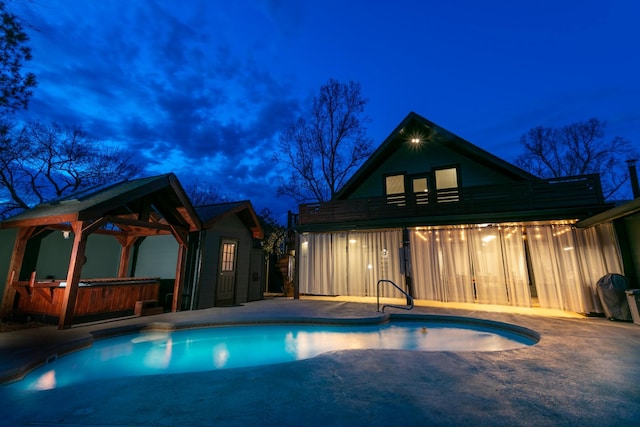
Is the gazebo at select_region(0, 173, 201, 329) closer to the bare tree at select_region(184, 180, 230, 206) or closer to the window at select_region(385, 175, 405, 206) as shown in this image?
the window at select_region(385, 175, 405, 206)

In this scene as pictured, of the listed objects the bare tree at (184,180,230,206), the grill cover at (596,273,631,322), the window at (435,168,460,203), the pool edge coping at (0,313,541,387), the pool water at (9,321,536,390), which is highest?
the bare tree at (184,180,230,206)

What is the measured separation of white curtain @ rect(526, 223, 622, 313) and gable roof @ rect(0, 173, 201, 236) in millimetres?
10969

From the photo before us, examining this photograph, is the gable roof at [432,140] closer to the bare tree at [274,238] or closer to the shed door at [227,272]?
the shed door at [227,272]

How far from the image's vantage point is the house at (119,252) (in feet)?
20.9

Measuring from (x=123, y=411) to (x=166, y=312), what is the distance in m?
6.77

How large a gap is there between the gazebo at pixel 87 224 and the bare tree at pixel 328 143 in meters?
11.4

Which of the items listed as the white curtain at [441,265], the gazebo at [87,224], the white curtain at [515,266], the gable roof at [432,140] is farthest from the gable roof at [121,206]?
the white curtain at [515,266]

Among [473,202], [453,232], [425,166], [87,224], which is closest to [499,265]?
[453,232]

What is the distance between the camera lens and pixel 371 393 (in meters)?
A: 2.74

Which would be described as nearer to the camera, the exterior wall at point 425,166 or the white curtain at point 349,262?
the white curtain at point 349,262

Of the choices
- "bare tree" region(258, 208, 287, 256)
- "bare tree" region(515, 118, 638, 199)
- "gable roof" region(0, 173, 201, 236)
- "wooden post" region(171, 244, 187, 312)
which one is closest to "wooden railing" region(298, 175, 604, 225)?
"wooden post" region(171, 244, 187, 312)

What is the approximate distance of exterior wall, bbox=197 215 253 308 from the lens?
9039 millimetres

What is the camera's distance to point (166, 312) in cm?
832

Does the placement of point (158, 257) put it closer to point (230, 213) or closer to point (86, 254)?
point (86, 254)
